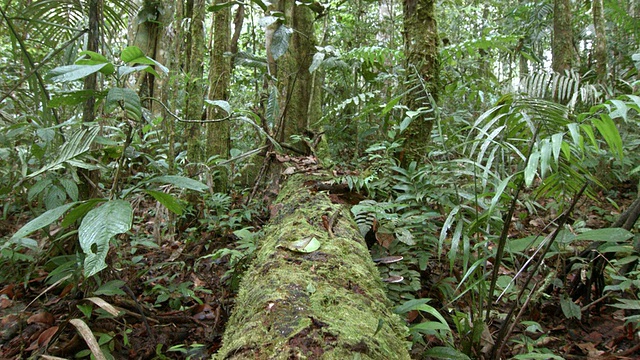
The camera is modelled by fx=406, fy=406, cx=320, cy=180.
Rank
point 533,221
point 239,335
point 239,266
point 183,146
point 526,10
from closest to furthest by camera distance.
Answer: point 239,335 → point 239,266 → point 533,221 → point 183,146 → point 526,10

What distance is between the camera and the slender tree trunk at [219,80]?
169 inches

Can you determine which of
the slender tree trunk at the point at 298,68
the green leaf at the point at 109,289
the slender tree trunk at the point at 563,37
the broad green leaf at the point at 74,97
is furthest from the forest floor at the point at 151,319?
the slender tree trunk at the point at 563,37

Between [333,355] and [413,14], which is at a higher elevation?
[413,14]

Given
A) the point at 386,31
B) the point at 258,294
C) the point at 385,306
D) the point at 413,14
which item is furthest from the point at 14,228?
the point at 386,31

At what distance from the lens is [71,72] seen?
142cm

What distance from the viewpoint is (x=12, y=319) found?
213 cm

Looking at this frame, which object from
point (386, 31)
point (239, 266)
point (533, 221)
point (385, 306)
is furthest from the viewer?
point (386, 31)

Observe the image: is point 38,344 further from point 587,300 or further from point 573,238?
point 587,300

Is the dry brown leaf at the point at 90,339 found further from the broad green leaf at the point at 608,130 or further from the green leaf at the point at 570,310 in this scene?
the green leaf at the point at 570,310

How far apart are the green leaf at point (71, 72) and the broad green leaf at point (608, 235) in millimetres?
2313

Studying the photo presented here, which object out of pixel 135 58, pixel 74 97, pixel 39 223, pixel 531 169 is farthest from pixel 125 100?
pixel 531 169

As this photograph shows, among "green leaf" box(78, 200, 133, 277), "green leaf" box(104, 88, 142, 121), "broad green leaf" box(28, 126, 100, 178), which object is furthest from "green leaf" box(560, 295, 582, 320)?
"broad green leaf" box(28, 126, 100, 178)

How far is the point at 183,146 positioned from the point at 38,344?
3.07 meters

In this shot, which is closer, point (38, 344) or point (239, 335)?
point (239, 335)
